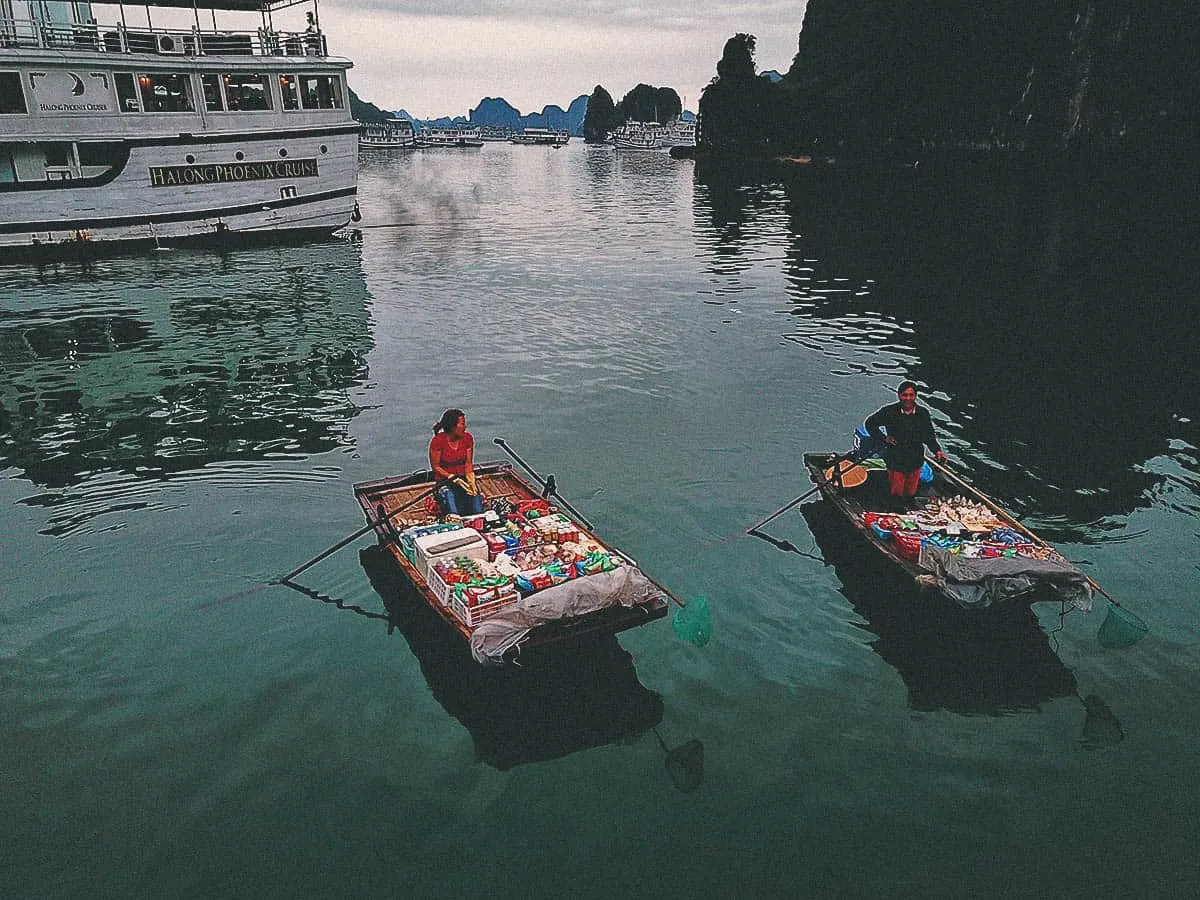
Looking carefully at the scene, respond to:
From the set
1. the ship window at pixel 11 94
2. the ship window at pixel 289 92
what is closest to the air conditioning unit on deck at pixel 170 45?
the ship window at pixel 289 92

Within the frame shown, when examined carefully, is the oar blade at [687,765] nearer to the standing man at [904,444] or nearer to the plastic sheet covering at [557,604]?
the plastic sheet covering at [557,604]

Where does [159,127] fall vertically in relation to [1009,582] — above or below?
above

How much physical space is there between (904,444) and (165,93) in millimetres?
41508

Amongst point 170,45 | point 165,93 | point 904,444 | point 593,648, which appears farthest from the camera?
point 170,45

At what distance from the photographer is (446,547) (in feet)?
40.2

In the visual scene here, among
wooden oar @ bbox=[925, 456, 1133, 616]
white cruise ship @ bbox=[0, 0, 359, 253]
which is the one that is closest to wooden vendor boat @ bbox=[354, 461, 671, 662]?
wooden oar @ bbox=[925, 456, 1133, 616]

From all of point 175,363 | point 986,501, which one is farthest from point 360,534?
point 175,363

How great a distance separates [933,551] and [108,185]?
140ft

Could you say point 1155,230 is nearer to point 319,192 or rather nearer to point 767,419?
point 767,419

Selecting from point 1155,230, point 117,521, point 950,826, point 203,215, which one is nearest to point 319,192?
point 203,215

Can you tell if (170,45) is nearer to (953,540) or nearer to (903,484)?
(903,484)

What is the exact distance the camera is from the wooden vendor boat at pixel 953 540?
11.2 meters

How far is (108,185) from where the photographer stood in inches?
1550

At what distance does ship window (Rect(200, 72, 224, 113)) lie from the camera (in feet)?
134
